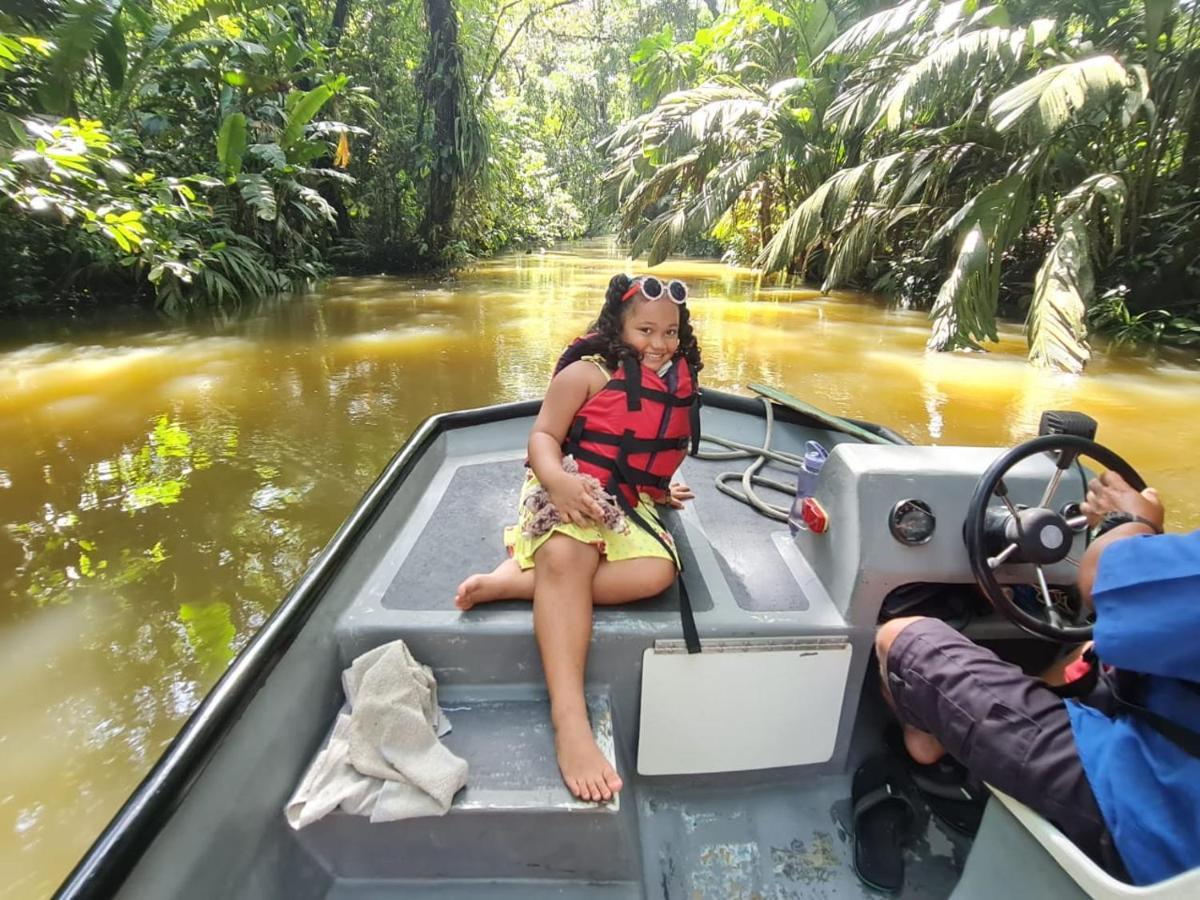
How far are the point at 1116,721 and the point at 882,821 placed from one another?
607mm

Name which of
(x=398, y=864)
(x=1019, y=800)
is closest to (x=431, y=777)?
(x=398, y=864)

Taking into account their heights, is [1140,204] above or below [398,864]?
above

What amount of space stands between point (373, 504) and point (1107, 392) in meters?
6.32

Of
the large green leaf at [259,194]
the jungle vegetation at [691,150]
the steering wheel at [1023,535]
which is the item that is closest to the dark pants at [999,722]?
the steering wheel at [1023,535]

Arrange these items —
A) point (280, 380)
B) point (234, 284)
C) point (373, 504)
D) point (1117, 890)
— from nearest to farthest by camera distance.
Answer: point (1117, 890) → point (373, 504) → point (280, 380) → point (234, 284)

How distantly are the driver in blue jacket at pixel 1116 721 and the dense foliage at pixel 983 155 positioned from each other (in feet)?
18.8

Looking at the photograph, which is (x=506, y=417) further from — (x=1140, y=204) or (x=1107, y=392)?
(x=1140, y=204)

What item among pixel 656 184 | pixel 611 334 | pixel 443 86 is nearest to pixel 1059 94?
pixel 611 334

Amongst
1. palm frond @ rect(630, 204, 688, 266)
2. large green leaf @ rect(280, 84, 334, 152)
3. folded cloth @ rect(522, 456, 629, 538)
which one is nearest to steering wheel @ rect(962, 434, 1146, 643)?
folded cloth @ rect(522, 456, 629, 538)

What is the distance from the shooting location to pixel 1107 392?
573cm

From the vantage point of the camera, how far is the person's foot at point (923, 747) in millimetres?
1472

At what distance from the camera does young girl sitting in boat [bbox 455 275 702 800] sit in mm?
1433

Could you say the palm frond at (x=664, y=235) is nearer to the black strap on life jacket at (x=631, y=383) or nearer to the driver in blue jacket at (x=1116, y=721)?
the black strap on life jacket at (x=631, y=383)

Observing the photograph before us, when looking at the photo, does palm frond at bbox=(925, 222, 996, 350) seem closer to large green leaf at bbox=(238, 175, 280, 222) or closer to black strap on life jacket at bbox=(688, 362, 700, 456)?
black strap on life jacket at bbox=(688, 362, 700, 456)
